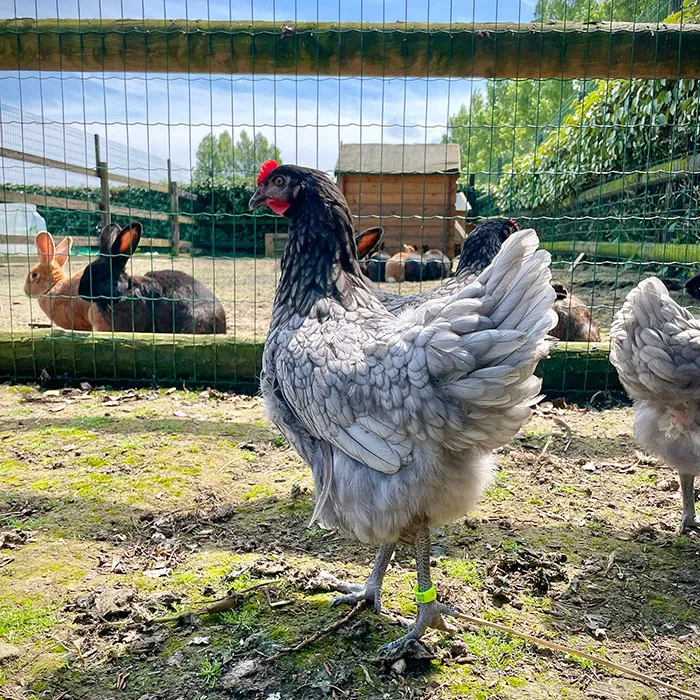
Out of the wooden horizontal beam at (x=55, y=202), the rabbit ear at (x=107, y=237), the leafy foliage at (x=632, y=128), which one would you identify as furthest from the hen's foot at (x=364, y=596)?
the rabbit ear at (x=107, y=237)

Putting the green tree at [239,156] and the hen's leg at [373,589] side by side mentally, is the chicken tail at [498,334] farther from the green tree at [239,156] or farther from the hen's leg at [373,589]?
the green tree at [239,156]

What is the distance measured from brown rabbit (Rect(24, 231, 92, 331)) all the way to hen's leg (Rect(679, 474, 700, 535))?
5.98 metres

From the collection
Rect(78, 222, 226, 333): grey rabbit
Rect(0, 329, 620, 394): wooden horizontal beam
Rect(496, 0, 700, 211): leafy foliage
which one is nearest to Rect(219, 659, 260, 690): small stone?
Rect(0, 329, 620, 394): wooden horizontal beam

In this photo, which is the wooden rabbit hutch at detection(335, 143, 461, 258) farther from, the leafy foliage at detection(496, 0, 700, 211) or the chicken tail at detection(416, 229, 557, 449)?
the chicken tail at detection(416, 229, 557, 449)

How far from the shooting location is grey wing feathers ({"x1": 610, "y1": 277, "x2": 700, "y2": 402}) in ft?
9.76

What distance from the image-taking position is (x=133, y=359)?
5402mm

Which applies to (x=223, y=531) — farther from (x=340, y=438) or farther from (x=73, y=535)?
(x=340, y=438)

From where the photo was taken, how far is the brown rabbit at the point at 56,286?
22.6ft

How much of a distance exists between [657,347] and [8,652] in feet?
10.2

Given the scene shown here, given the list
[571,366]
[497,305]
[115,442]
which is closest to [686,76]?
[571,366]

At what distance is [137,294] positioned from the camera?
6.35 meters

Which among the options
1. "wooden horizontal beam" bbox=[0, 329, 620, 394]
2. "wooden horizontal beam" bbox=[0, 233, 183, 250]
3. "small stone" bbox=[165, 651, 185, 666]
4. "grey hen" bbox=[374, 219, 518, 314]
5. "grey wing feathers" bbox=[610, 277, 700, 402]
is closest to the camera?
"small stone" bbox=[165, 651, 185, 666]

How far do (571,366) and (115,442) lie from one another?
371cm

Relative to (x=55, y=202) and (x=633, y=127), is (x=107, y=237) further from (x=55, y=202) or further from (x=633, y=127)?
(x=633, y=127)
